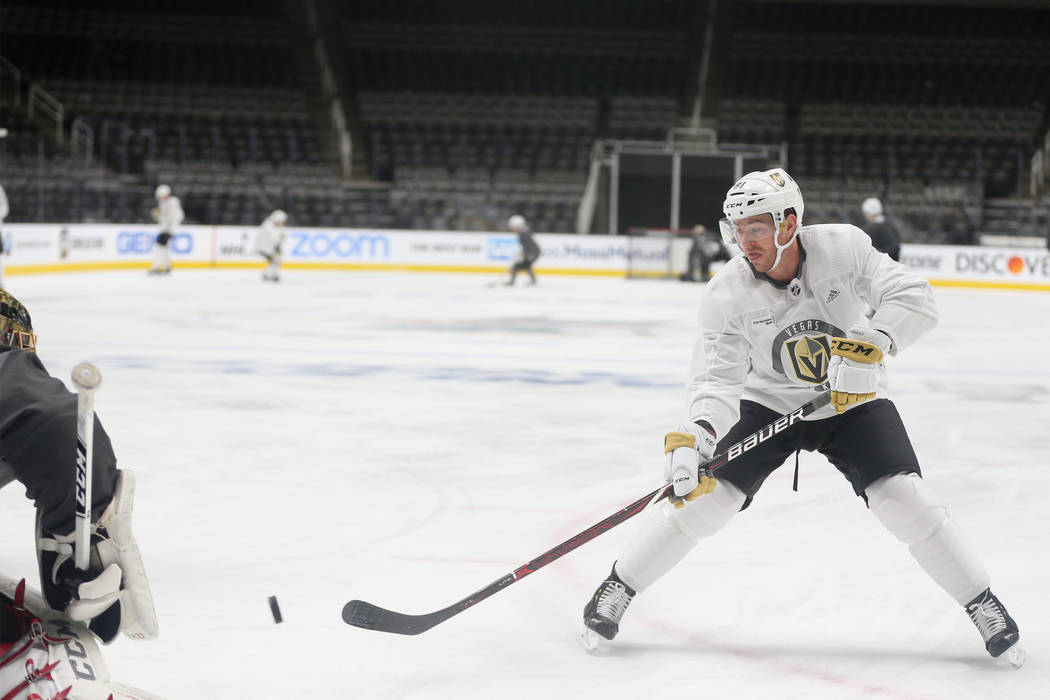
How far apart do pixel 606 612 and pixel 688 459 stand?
482 millimetres

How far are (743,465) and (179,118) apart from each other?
25098mm

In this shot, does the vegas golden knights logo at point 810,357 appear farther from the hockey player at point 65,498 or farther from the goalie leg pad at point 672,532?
the hockey player at point 65,498

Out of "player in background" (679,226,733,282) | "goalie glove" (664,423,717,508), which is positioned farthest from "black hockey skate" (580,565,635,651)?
"player in background" (679,226,733,282)

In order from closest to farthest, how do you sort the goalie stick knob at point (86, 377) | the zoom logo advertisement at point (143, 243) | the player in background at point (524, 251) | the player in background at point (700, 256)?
1. the goalie stick knob at point (86, 377)
2. the player in background at point (524, 251)
3. the zoom logo advertisement at point (143, 243)
4. the player in background at point (700, 256)

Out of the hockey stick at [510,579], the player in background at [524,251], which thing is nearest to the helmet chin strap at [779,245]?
the hockey stick at [510,579]

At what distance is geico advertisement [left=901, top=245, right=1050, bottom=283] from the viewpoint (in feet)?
61.4

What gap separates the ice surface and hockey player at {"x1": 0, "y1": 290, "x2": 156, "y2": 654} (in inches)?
32.3

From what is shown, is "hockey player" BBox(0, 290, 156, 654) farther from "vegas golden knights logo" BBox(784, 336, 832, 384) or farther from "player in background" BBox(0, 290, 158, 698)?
"vegas golden knights logo" BBox(784, 336, 832, 384)

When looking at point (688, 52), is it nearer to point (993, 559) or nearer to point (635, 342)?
point (635, 342)

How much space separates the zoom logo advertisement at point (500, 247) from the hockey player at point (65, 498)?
1946cm

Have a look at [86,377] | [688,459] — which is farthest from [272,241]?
[86,377]

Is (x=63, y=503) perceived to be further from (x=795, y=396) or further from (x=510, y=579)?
(x=795, y=396)

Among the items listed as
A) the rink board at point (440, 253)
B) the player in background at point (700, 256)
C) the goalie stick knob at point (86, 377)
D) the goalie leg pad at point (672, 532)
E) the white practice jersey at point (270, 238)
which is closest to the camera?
the goalie stick knob at point (86, 377)

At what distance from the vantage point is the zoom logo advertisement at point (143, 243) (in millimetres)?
19547
